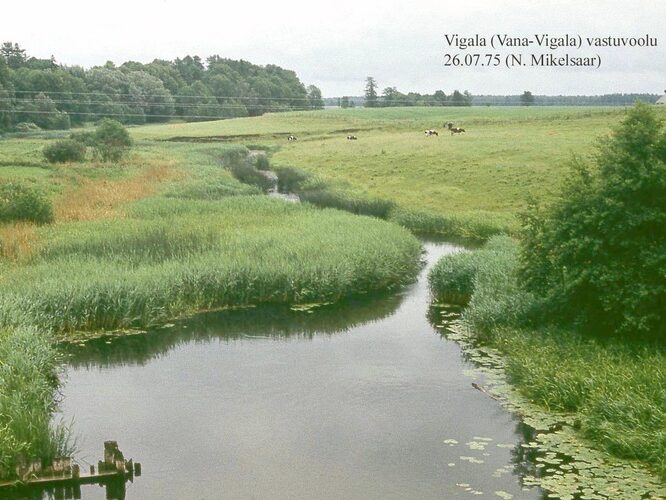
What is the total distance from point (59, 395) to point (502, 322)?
11611mm

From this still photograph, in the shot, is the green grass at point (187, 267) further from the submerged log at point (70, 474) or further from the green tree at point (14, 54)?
the green tree at point (14, 54)

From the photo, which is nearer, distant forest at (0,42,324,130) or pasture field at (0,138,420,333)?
pasture field at (0,138,420,333)

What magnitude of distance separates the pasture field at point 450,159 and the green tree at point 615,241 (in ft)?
24.2

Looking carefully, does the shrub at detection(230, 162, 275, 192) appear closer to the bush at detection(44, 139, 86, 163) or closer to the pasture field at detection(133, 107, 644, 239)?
the pasture field at detection(133, 107, 644, 239)

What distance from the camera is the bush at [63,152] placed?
198 feet

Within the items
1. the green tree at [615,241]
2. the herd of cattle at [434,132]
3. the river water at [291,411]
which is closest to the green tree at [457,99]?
the herd of cattle at [434,132]

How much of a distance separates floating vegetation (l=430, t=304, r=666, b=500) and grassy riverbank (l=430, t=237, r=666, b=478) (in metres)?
0.26

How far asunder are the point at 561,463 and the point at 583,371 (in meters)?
3.00

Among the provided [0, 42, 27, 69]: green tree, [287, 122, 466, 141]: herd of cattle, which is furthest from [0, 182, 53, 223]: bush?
[0, 42, 27, 69]: green tree

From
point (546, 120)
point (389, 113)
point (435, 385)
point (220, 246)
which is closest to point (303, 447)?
point (435, 385)

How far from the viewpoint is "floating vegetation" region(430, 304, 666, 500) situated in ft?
41.3

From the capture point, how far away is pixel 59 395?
17953mm

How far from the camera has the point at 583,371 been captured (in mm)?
16344

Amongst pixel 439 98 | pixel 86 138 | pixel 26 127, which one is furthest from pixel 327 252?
pixel 439 98
